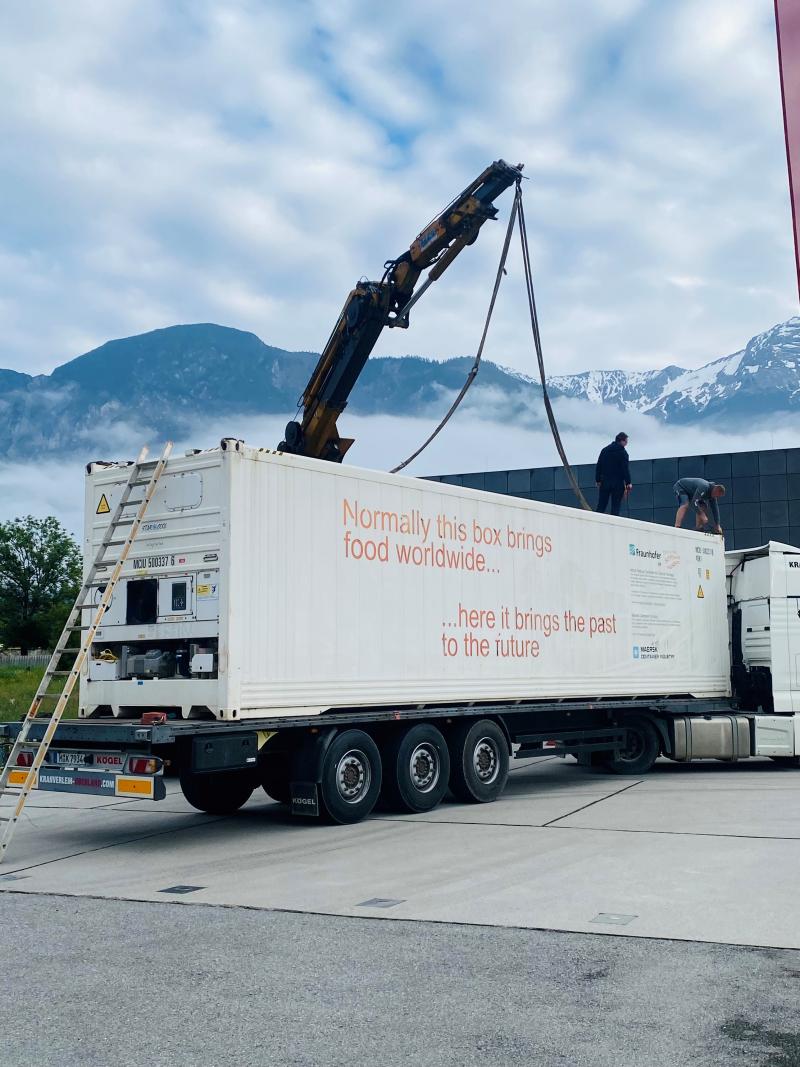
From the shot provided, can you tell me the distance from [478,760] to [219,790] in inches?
115

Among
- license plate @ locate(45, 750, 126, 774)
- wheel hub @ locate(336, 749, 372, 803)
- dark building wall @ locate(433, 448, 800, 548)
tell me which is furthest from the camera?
dark building wall @ locate(433, 448, 800, 548)

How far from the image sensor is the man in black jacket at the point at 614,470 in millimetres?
18062

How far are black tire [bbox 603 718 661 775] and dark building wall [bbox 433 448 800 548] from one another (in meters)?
31.6

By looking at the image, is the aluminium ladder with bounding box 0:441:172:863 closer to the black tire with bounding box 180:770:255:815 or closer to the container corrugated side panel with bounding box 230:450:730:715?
the container corrugated side panel with bounding box 230:450:730:715

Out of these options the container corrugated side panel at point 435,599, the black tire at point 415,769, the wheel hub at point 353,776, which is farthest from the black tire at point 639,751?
the wheel hub at point 353,776

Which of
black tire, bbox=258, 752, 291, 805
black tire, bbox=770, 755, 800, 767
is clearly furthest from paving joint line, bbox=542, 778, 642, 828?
black tire, bbox=770, 755, 800, 767

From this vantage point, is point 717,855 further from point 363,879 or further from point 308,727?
point 308,727

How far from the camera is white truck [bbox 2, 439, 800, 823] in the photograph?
1036 centimetres

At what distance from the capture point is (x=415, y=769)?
12141 mm

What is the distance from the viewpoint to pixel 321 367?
57.0 feet

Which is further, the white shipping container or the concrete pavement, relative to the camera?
the white shipping container

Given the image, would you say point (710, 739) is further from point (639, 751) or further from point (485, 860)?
point (485, 860)

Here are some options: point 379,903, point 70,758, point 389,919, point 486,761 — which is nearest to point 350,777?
point 486,761

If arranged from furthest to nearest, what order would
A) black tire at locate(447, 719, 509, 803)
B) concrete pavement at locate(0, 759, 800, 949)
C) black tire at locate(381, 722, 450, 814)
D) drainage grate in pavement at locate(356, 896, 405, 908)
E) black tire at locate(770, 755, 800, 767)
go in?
1. black tire at locate(770, 755, 800, 767)
2. black tire at locate(447, 719, 509, 803)
3. black tire at locate(381, 722, 450, 814)
4. drainage grate in pavement at locate(356, 896, 405, 908)
5. concrete pavement at locate(0, 759, 800, 949)
